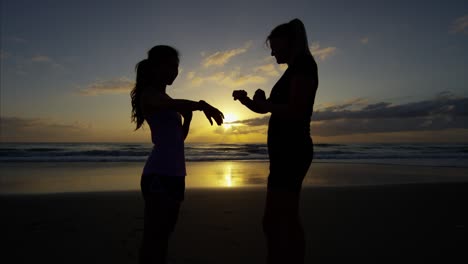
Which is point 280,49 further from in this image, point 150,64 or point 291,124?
point 150,64

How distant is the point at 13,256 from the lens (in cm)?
377

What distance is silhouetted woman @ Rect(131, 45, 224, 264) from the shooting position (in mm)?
2109

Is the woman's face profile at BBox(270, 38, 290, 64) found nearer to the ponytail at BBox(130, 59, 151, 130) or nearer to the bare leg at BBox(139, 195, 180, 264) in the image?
the ponytail at BBox(130, 59, 151, 130)

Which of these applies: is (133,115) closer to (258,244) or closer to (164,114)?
(164,114)

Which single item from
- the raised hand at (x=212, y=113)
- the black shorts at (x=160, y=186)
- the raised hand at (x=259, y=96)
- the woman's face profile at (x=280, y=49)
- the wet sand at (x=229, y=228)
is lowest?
the wet sand at (x=229, y=228)

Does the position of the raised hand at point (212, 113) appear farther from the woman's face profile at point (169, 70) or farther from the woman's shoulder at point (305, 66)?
the woman's shoulder at point (305, 66)

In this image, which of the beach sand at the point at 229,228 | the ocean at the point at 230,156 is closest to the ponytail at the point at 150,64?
the beach sand at the point at 229,228

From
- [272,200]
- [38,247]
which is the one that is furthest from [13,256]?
[272,200]

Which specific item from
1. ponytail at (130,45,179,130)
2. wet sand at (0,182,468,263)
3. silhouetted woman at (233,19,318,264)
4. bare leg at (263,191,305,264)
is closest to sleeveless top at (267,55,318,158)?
silhouetted woman at (233,19,318,264)

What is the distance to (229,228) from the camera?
15.9 feet

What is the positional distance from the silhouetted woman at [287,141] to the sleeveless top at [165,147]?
485 millimetres

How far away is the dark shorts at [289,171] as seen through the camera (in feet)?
7.41

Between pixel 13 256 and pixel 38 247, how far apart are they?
282 millimetres

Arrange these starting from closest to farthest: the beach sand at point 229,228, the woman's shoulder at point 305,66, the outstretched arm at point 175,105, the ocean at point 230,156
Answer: the outstretched arm at point 175,105 < the woman's shoulder at point 305,66 < the beach sand at point 229,228 < the ocean at point 230,156
